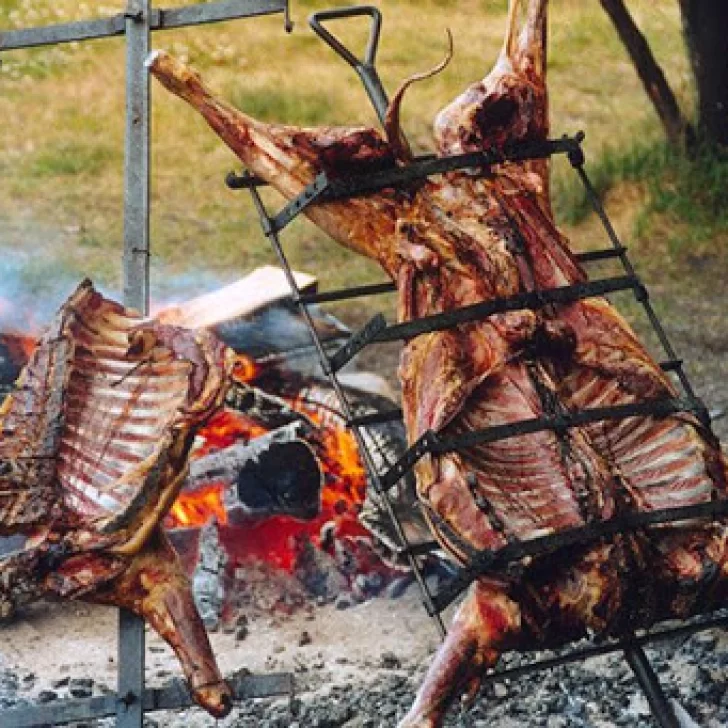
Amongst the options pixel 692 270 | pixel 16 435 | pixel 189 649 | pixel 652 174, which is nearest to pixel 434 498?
pixel 189 649

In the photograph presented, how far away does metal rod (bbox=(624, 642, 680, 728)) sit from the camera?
9.99 feet

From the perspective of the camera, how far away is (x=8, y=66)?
9.28 metres

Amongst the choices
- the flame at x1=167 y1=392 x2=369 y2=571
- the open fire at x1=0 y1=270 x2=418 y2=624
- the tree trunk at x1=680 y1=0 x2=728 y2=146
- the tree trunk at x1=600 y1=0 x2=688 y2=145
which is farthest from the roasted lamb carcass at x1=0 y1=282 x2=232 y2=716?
the tree trunk at x1=680 y1=0 x2=728 y2=146

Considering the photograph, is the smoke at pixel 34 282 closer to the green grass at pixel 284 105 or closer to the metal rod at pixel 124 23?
the green grass at pixel 284 105

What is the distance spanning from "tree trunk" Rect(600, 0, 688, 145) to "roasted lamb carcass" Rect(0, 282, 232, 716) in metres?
5.08

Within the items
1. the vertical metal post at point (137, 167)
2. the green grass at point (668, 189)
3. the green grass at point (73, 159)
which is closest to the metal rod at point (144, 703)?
the vertical metal post at point (137, 167)

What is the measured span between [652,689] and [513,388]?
735 mm

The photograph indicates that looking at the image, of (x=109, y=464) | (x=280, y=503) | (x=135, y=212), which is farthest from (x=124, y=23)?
(x=280, y=503)

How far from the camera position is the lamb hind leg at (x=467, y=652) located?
9.54 feet

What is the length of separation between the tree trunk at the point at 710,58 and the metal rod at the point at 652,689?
18.6 ft

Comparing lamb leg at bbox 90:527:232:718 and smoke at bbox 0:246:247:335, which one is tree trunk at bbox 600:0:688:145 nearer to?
smoke at bbox 0:246:247:335

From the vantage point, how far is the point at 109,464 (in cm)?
341

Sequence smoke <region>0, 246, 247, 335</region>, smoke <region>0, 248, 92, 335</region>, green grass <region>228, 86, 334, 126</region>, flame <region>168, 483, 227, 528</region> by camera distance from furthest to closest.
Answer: green grass <region>228, 86, 334, 126</region>, smoke <region>0, 246, 247, 335</region>, smoke <region>0, 248, 92, 335</region>, flame <region>168, 483, 227, 528</region>

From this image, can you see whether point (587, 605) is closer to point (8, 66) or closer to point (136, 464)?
point (136, 464)
